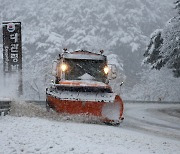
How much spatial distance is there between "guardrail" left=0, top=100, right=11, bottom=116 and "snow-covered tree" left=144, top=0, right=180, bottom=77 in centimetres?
1565

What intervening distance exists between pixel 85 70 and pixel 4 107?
3.23m

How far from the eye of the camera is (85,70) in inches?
504

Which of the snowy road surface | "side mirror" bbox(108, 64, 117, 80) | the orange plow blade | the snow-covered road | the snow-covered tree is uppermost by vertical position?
the snow-covered tree

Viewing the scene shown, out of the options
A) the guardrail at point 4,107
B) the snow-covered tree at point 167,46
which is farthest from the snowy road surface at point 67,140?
the snow-covered tree at point 167,46

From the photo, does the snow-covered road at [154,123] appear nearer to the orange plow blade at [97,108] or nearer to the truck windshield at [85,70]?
the orange plow blade at [97,108]

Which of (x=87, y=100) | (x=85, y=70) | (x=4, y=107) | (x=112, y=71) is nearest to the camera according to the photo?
(x=87, y=100)

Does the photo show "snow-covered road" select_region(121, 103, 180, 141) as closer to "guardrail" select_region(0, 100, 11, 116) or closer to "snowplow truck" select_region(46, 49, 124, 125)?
"snowplow truck" select_region(46, 49, 124, 125)

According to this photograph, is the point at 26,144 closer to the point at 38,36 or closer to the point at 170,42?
the point at 170,42

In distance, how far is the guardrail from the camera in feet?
35.1

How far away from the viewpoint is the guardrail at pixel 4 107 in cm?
1069

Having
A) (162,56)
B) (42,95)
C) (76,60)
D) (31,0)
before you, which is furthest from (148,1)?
(76,60)

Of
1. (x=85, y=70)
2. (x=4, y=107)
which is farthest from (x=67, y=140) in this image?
(x=85, y=70)

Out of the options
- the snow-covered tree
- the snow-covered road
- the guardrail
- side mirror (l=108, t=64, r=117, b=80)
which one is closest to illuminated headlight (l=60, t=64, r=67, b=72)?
side mirror (l=108, t=64, r=117, b=80)

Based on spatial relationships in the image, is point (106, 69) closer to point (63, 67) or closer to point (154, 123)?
point (63, 67)
